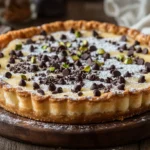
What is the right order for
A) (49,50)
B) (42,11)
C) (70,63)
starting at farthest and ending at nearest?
1. (42,11)
2. (49,50)
3. (70,63)

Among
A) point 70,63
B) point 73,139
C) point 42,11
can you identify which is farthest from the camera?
point 42,11

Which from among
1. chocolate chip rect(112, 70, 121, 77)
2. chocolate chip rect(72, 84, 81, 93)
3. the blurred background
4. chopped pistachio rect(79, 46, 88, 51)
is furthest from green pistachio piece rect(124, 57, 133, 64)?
the blurred background

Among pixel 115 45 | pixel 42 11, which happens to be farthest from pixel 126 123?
pixel 42 11

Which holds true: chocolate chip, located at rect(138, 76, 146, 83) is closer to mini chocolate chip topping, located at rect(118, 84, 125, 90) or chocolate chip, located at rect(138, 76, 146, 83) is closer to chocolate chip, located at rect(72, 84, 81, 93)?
mini chocolate chip topping, located at rect(118, 84, 125, 90)

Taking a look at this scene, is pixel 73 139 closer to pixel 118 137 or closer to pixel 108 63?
pixel 118 137

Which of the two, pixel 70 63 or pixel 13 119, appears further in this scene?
pixel 70 63

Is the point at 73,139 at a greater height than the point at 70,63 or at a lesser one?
lesser
